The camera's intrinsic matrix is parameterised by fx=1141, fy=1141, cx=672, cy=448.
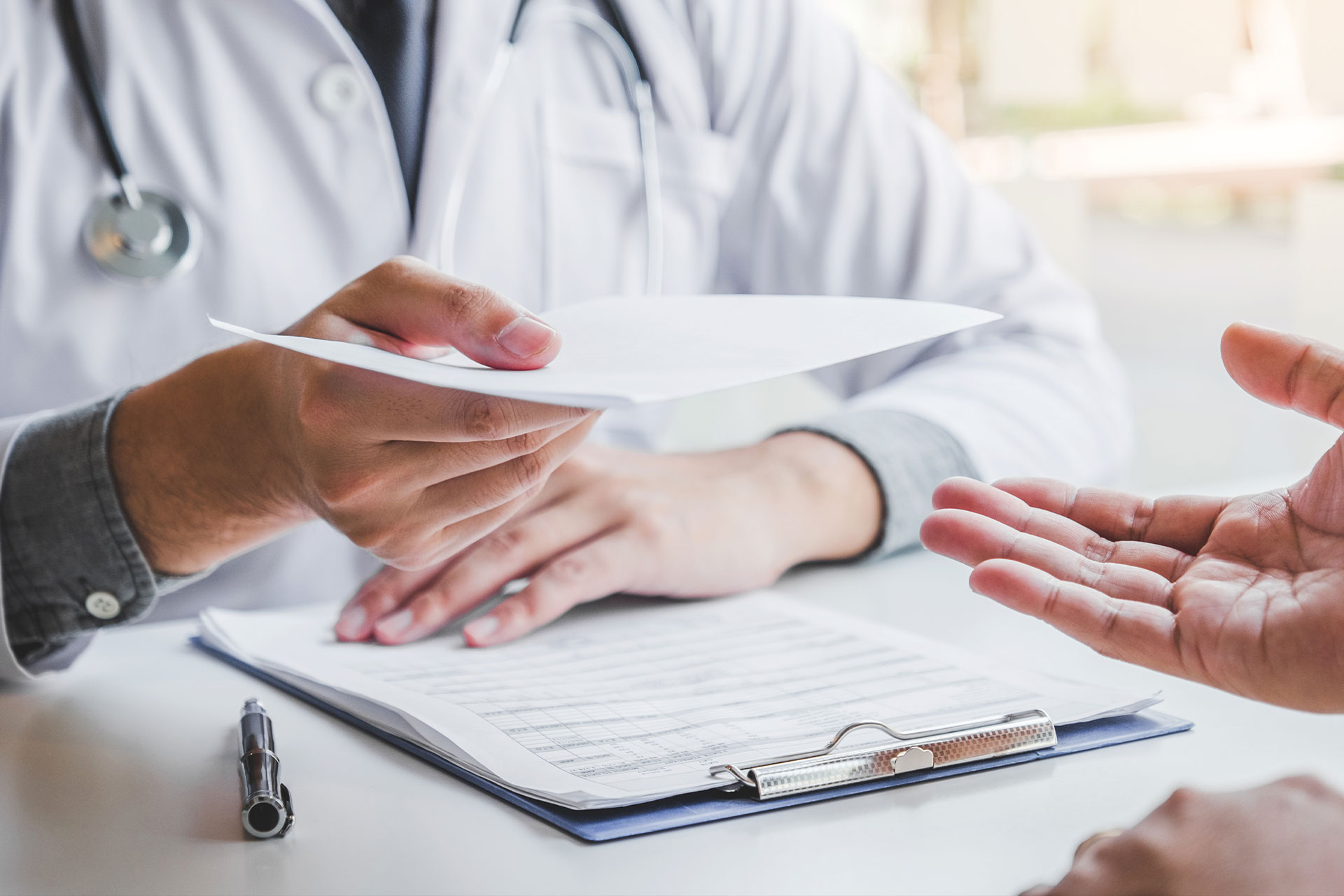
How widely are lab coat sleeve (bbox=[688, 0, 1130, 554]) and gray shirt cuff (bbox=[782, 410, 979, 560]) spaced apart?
0.40 ft

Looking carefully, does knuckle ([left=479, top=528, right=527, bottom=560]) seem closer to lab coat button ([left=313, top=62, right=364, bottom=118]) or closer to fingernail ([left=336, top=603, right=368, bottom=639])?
fingernail ([left=336, top=603, right=368, bottom=639])

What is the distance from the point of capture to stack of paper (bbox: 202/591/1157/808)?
0.47 metres

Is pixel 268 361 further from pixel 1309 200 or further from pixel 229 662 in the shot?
pixel 1309 200

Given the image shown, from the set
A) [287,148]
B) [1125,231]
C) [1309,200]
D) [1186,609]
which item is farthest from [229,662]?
[1125,231]

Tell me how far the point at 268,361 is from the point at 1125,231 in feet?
16.3

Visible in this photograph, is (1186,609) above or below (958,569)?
above

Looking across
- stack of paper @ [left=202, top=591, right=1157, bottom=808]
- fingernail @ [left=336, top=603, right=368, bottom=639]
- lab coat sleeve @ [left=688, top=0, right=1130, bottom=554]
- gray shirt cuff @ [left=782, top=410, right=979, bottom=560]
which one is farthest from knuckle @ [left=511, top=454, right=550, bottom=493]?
lab coat sleeve @ [left=688, top=0, right=1130, bottom=554]

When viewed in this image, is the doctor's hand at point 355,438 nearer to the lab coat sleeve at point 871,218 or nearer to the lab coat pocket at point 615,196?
the lab coat pocket at point 615,196

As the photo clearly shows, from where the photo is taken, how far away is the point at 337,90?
0.84 metres

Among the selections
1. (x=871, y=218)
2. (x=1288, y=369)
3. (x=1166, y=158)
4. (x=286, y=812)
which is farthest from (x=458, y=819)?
(x=1166, y=158)

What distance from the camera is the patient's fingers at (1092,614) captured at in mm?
439

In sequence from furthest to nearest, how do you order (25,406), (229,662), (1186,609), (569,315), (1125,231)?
(1125,231)
(25,406)
(229,662)
(569,315)
(1186,609)

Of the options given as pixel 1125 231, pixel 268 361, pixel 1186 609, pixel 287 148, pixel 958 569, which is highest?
pixel 287 148

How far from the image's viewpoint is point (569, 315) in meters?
0.55
